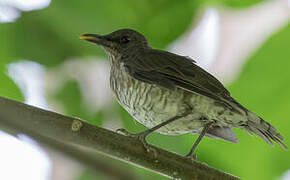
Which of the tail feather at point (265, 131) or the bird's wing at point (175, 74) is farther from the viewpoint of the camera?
the bird's wing at point (175, 74)

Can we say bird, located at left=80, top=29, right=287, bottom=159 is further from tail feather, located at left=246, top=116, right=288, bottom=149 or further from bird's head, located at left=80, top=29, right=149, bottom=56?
bird's head, located at left=80, top=29, right=149, bottom=56

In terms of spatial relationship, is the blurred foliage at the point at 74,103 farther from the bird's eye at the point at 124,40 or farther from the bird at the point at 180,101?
the bird's eye at the point at 124,40

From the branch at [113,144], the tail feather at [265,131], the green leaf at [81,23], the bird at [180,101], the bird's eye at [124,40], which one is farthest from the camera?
the bird's eye at [124,40]

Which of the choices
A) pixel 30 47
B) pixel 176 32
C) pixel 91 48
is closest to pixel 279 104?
pixel 176 32

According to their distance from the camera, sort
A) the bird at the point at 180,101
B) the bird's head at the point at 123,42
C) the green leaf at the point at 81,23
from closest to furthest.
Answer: the green leaf at the point at 81,23, the bird at the point at 180,101, the bird's head at the point at 123,42

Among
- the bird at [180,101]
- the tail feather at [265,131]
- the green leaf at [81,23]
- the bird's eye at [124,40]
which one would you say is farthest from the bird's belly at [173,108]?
the bird's eye at [124,40]

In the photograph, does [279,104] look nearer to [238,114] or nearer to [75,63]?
[238,114]

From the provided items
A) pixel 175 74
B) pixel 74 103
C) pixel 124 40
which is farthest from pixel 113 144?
pixel 124 40

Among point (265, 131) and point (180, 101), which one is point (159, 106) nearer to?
point (180, 101)
